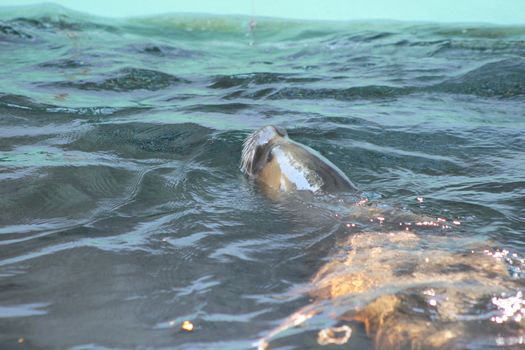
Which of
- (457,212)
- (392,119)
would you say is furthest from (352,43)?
(457,212)

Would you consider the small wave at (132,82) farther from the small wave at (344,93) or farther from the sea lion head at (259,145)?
the sea lion head at (259,145)

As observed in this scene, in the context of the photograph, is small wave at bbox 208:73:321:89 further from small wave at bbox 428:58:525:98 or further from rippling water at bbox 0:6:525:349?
Result: small wave at bbox 428:58:525:98

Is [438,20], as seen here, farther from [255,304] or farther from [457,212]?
[255,304]

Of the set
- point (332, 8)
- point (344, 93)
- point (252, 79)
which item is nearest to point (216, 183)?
point (344, 93)

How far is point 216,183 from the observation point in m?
3.47

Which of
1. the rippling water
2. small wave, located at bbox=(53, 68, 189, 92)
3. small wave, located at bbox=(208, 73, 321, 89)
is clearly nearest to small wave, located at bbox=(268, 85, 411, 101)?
the rippling water

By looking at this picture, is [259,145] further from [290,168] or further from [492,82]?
[492,82]

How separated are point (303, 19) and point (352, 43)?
8.45ft

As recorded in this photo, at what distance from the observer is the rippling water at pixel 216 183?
202cm

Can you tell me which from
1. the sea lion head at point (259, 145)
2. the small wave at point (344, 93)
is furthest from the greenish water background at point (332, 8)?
the sea lion head at point (259, 145)

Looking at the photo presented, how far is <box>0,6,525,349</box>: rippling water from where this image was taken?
2.02 meters

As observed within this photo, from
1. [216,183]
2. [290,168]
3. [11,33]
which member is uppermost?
[11,33]

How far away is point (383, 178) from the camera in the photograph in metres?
3.65

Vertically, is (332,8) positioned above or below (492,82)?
above
